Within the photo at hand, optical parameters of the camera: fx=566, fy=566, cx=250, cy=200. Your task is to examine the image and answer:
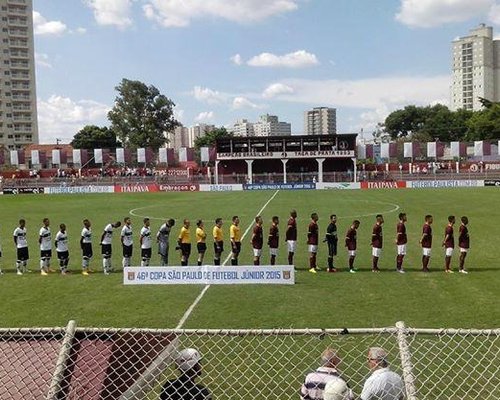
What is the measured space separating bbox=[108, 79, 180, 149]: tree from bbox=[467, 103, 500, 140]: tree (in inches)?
2126

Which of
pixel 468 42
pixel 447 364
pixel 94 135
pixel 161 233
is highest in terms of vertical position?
pixel 468 42

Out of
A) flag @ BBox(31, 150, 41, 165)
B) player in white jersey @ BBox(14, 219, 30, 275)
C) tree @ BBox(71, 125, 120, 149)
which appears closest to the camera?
player in white jersey @ BBox(14, 219, 30, 275)

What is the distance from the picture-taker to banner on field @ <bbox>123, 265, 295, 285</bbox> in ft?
48.1

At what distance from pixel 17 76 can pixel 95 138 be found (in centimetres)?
2275

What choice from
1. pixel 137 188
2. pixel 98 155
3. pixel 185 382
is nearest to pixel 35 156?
Result: pixel 98 155

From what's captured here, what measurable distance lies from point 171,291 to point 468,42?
203 meters

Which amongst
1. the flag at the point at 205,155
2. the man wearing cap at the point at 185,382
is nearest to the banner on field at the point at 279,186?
the flag at the point at 205,155

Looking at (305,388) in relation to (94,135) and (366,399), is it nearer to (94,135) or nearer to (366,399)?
(366,399)

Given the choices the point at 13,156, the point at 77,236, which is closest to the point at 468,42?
the point at 13,156

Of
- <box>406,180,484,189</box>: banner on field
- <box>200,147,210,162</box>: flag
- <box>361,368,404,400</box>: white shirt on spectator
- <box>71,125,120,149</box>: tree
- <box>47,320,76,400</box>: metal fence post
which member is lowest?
<box>406,180,484,189</box>: banner on field

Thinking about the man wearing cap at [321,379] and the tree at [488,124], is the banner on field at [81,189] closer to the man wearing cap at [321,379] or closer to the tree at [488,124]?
the man wearing cap at [321,379]

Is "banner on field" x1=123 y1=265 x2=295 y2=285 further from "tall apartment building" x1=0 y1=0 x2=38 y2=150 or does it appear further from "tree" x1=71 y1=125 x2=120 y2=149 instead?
"tall apartment building" x1=0 y1=0 x2=38 y2=150

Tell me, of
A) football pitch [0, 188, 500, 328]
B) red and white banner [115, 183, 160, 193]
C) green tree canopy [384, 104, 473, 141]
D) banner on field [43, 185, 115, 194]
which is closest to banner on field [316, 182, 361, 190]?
red and white banner [115, 183, 160, 193]

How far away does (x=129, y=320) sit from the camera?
1177cm
